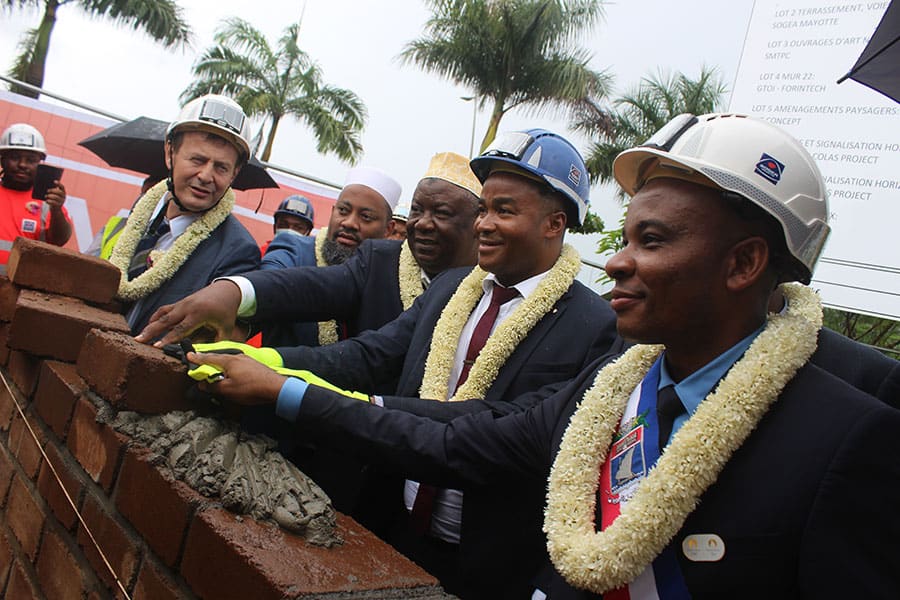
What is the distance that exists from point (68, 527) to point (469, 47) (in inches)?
725

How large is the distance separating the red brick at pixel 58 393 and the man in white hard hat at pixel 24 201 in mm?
3237

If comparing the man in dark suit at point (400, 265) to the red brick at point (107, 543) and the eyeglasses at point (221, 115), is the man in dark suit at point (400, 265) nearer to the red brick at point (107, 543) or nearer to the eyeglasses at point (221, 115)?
the eyeglasses at point (221, 115)

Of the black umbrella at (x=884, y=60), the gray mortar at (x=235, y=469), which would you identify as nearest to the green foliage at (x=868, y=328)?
the black umbrella at (x=884, y=60)

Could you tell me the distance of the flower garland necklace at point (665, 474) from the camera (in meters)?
1.34

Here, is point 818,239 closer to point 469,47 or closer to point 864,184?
point 864,184

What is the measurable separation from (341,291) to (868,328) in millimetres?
8578

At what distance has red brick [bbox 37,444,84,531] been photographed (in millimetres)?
1806

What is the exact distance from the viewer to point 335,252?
4078 millimetres

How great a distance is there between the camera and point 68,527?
5.94ft

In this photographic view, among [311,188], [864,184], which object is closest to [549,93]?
[311,188]

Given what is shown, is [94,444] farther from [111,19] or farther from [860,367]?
[111,19]

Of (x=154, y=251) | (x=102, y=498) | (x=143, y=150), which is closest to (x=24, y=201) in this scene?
(x=143, y=150)

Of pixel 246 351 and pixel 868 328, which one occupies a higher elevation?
pixel 868 328

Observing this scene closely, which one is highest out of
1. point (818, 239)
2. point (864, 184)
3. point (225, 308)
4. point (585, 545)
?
point (864, 184)
